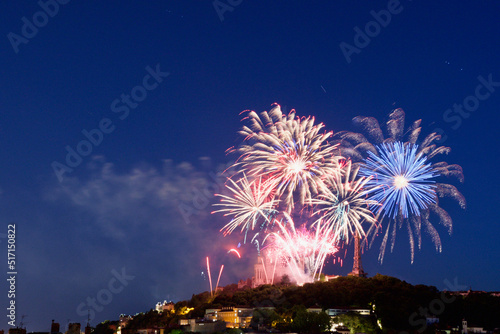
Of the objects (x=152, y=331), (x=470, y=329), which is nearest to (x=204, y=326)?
(x=152, y=331)

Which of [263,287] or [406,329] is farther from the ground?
[263,287]

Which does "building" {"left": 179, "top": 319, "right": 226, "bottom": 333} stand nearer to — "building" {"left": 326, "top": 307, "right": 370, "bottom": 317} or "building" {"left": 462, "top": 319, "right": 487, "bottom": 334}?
"building" {"left": 326, "top": 307, "right": 370, "bottom": 317}

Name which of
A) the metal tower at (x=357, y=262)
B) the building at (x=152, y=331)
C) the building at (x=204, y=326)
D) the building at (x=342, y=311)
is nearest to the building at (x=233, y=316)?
the building at (x=204, y=326)

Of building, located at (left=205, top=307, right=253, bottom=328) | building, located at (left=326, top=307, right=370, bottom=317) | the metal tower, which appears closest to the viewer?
building, located at (left=326, top=307, right=370, bottom=317)

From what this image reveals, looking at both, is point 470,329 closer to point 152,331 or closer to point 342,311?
point 342,311

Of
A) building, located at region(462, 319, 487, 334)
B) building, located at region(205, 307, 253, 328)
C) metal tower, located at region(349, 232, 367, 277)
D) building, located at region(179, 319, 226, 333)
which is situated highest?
metal tower, located at region(349, 232, 367, 277)

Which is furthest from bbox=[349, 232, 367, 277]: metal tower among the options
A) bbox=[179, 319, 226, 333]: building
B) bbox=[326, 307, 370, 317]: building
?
bbox=[179, 319, 226, 333]: building

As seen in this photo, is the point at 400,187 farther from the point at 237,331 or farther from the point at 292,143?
the point at 237,331

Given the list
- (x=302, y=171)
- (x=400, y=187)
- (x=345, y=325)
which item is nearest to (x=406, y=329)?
(x=345, y=325)
